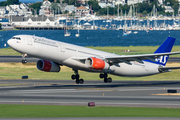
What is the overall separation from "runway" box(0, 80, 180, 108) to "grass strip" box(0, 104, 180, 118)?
2.54 metres

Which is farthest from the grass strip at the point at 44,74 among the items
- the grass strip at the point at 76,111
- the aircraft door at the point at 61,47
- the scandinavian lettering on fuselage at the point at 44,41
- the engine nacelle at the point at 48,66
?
the grass strip at the point at 76,111

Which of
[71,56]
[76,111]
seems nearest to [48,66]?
[71,56]

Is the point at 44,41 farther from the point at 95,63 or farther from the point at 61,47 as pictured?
the point at 95,63

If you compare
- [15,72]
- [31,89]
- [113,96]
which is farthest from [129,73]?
[15,72]

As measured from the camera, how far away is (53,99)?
151ft

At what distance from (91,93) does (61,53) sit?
24.5ft

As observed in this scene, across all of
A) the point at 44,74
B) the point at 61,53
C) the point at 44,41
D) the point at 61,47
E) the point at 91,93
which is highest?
the point at 44,41

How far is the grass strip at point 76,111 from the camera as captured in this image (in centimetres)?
3641

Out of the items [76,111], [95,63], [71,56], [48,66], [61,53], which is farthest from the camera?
[48,66]

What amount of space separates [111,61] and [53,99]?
12.8 m

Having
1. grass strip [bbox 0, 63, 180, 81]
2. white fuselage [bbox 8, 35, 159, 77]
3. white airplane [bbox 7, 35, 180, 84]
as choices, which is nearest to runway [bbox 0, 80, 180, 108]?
white airplane [bbox 7, 35, 180, 84]

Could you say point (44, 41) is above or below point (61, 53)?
above

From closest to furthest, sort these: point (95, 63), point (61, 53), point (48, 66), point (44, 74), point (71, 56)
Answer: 1. point (61, 53)
2. point (95, 63)
3. point (71, 56)
4. point (48, 66)
5. point (44, 74)

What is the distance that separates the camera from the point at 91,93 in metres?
51.6
